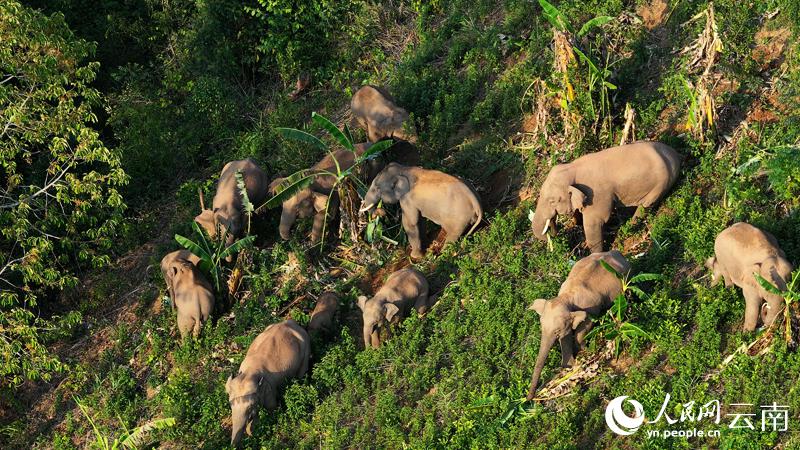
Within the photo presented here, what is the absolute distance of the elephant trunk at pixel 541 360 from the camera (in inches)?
457

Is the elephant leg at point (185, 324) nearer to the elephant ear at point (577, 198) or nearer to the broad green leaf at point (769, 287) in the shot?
the elephant ear at point (577, 198)

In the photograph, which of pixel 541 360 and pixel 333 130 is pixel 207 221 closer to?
pixel 333 130

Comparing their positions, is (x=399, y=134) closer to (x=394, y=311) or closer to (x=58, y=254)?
(x=394, y=311)

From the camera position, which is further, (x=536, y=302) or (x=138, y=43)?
(x=138, y=43)

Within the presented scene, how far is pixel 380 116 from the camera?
16719 millimetres

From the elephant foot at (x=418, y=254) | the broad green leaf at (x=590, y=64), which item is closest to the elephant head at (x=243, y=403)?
the elephant foot at (x=418, y=254)

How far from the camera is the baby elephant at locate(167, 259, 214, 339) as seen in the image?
1470 centimetres

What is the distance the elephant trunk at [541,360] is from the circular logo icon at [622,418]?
0.80 meters

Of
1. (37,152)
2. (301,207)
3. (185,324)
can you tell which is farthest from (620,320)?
(37,152)

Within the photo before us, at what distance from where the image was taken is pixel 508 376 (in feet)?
40.2

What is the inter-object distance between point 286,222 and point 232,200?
0.85 meters

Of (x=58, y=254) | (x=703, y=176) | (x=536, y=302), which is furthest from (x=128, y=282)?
(x=703, y=176)

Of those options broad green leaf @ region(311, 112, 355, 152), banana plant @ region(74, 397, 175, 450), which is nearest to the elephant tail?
Result: broad green leaf @ region(311, 112, 355, 152)

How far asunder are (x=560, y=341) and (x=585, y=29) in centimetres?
500
